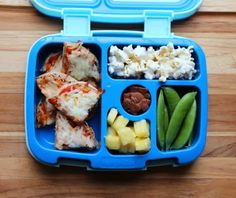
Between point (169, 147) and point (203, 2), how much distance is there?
299 mm

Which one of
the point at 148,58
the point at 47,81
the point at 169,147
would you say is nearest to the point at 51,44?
the point at 47,81

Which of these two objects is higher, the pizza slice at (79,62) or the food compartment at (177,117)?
the pizza slice at (79,62)

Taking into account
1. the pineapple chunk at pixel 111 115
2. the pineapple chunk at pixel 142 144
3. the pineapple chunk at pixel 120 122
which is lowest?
the pineapple chunk at pixel 142 144

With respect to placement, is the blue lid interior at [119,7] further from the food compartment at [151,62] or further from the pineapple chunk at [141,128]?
the pineapple chunk at [141,128]

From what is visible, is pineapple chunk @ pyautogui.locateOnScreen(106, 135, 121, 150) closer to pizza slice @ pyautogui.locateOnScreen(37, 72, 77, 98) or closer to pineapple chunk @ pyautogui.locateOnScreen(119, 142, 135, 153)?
pineapple chunk @ pyautogui.locateOnScreen(119, 142, 135, 153)

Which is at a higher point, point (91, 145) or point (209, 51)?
point (209, 51)

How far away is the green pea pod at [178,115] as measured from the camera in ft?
3.06

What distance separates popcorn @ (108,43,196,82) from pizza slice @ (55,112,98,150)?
4.8 inches

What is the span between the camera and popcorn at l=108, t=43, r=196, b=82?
0.92m

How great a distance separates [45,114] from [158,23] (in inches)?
11.0

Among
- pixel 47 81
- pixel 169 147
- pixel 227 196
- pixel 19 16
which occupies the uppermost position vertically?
pixel 19 16

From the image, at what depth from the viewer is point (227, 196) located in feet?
3.19

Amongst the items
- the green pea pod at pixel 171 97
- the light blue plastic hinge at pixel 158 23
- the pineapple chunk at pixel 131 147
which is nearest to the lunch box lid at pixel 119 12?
the light blue plastic hinge at pixel 158 23

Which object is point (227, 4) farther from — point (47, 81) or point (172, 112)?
point (47, 81)
